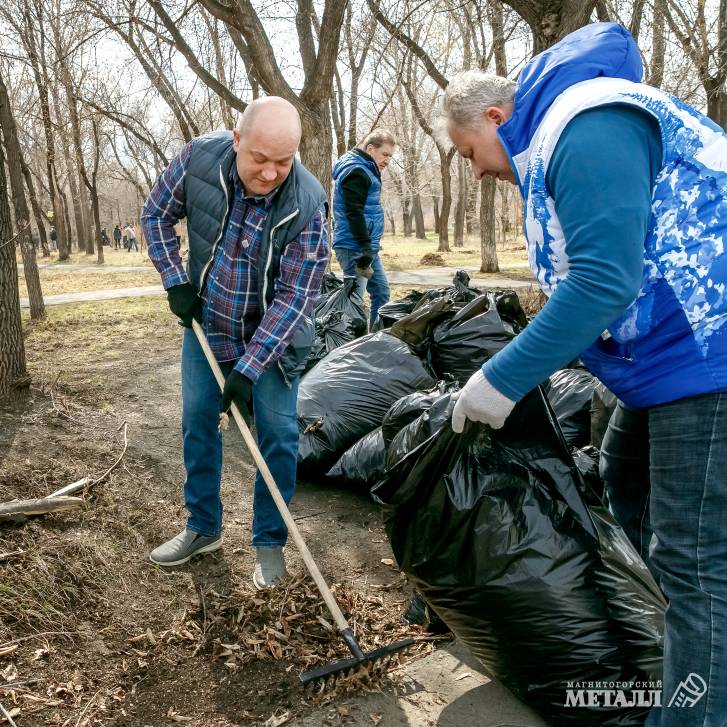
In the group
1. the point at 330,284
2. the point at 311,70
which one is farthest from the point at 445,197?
the point at 330,284

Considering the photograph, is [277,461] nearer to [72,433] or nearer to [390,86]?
[72,433]

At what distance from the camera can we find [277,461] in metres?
2.40

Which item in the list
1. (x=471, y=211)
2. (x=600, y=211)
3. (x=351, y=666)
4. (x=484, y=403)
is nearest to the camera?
(x=600, y=211)

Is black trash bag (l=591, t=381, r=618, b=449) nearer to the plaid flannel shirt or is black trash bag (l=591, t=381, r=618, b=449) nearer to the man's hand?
the plaid flannel shirt

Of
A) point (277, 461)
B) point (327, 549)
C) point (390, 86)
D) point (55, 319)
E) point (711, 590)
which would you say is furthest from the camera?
point (390, 86)

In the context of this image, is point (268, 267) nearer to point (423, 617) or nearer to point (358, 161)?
point (423, 617)

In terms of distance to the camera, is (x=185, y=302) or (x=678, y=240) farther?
(x=185, y=302)

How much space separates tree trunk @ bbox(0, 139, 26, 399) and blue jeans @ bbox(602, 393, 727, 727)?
352cm

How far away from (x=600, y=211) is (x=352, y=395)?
224 centimetres

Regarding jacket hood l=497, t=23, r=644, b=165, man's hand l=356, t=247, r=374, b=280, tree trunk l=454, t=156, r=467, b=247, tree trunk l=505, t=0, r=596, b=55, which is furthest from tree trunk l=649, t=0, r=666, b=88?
tree trunk l=454, t=156, r=467, b=247

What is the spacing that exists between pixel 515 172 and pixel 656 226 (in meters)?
0.33

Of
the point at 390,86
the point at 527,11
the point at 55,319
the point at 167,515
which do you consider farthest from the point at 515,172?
the point at 390,86

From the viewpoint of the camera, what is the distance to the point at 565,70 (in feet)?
4.47

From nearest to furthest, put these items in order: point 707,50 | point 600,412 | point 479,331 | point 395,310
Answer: point 600,412
point 479,331
point 395,310
point 707,50
